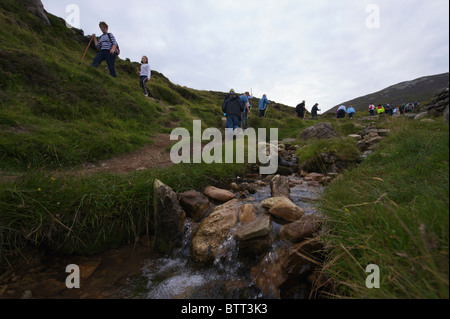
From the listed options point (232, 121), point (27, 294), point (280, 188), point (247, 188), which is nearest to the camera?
point (27, 294)

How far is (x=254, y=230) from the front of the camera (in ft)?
7.93

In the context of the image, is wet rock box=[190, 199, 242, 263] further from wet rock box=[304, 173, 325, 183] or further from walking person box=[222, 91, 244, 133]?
walking person box=[222, 91, 244, 133]

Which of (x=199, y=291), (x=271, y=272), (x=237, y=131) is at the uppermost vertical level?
(x=237, y=131)

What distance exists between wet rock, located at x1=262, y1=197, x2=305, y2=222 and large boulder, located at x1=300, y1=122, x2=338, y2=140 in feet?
26.0

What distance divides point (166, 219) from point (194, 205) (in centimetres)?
53

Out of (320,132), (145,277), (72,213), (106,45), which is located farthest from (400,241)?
(106,45)

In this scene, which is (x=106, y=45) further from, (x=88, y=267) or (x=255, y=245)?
(x=255, y=245)

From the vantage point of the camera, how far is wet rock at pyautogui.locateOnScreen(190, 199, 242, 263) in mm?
2537

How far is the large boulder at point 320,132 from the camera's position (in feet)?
32.2

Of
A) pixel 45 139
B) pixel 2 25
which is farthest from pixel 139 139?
pixel 2 25

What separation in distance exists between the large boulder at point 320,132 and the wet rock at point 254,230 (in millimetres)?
8476

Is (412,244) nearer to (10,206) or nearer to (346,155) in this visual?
(10,206)

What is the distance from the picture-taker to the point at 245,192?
4.10 m
